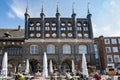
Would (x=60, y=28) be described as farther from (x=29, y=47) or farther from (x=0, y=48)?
(x=0, y=48)

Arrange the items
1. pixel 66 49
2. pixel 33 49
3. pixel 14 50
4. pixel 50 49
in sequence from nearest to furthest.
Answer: pixel 33 49
pixel 50 49
pixel 66 49
pixel 14 50

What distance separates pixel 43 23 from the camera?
1962 inches

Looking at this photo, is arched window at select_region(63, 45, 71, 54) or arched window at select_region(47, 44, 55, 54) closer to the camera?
arched window at select_region(47, 44, 55, 54)

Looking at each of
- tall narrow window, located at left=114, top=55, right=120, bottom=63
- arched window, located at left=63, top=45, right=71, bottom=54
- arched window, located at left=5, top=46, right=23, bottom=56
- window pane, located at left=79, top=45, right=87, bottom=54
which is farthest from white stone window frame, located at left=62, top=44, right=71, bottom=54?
tall narrow window, located at left=114, top=55, right=120, bottom=63

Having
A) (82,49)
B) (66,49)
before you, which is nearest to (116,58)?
(82,49)

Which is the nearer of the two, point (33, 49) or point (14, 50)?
point (33, 49)

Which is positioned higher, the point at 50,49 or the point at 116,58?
the point at 50,49

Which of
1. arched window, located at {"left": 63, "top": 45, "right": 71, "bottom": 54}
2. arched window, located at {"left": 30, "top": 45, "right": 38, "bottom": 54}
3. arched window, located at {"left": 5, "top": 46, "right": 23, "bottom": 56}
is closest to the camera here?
arched window, located at {"left": 30, "top": 45, "right": 38, "bottom": 54}

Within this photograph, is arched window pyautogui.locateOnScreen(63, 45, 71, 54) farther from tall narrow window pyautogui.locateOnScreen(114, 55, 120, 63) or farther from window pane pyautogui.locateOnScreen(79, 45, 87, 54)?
tall narrow window pyautogui.locateOnScreen(114, 55, 120, 63)

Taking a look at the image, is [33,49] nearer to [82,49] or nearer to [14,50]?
[14,50]

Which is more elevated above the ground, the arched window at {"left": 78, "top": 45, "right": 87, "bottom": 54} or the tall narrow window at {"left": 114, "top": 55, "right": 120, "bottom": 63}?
the arched window at {"left": 78, "top": 45, "right": 87, "bottom": 54}

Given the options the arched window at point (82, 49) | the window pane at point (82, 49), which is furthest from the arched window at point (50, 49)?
the window pane at point (82, 49)

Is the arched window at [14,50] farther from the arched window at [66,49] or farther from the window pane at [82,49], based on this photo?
the window pane at [82,49]

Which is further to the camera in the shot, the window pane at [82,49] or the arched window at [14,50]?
the arched window at [14,50]
